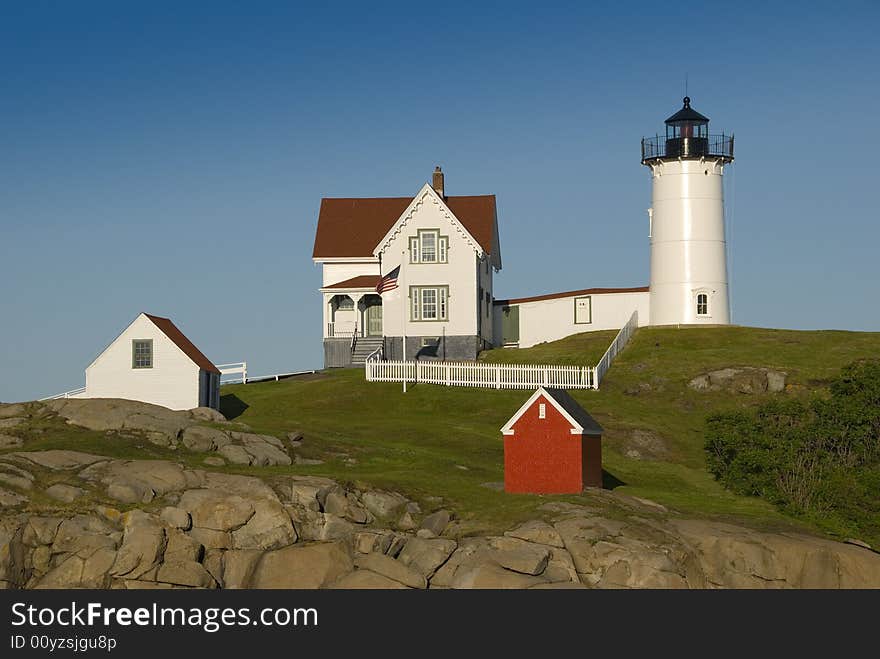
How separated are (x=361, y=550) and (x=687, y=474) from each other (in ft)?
54.3

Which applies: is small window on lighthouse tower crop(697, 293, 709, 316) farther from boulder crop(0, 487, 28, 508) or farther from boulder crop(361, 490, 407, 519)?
boulder crop(0, 487, 28, 508)

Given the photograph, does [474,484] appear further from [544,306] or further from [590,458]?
[544,306]

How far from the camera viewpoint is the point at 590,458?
1665 inches

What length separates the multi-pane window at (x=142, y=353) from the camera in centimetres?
5550

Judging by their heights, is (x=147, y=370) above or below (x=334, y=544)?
above

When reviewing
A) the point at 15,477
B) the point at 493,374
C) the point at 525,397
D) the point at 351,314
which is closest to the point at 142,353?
the point at 493,374

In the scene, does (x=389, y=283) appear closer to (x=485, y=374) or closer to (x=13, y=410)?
(x=485, y=374)

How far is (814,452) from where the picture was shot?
158 feet

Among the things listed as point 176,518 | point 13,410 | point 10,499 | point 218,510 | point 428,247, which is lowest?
point 176,518

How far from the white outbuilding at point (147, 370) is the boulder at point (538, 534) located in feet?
73.4

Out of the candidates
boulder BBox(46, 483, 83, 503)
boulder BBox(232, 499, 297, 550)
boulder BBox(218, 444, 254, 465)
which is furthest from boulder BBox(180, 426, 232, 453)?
boulder BBox(232, 499, 297, 550)

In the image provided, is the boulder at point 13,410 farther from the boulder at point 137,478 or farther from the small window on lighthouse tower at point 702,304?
the small window on lighthouse tower at point 702,304

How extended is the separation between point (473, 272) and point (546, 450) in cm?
3160

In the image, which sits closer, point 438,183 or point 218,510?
point 218,510
